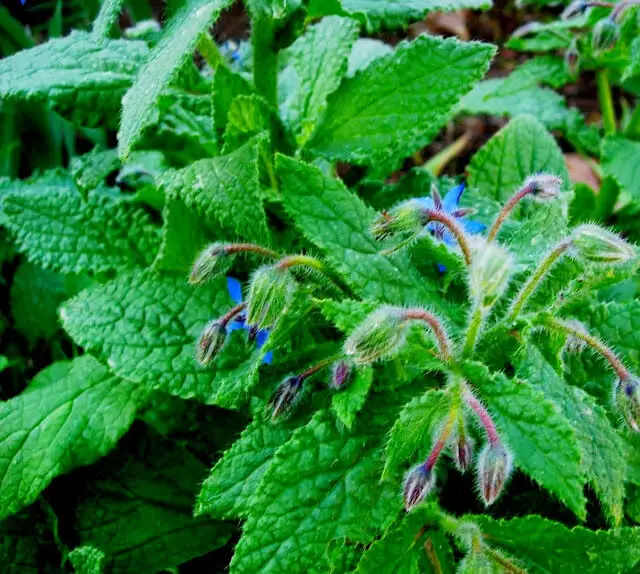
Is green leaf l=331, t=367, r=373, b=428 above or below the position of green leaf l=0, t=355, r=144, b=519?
above

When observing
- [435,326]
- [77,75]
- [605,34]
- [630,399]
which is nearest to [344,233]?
[435,326]

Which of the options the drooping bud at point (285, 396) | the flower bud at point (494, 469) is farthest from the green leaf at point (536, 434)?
the drooping bud at point (285, 396)

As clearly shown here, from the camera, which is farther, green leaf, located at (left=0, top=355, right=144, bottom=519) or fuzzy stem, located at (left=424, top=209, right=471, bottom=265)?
green leaf, located at (left=0, top=355, right=144, bottom=519)

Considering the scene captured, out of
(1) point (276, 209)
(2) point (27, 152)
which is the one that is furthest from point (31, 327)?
(1) point (276, 209)

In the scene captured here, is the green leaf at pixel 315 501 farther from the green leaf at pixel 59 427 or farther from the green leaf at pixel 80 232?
the green leaf at pixel 80 232

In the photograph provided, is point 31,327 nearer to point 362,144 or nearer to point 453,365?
point 362,144

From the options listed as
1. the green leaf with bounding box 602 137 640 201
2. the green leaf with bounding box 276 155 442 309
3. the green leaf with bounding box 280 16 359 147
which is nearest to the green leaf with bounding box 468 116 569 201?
the green leaf with bounding box 602 137 640 201

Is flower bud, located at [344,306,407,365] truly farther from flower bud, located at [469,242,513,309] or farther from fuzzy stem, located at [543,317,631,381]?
fuzzy stem, located at [543,317,631,381]
